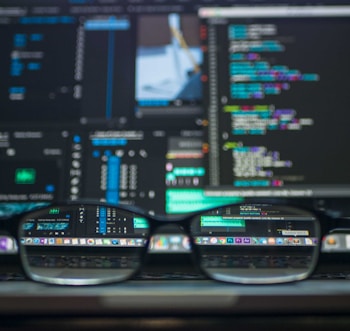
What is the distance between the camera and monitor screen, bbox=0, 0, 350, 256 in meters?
0.55

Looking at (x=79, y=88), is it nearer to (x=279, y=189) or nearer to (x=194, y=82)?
(x=194, y=82)

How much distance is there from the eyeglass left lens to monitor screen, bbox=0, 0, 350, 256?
10 cm

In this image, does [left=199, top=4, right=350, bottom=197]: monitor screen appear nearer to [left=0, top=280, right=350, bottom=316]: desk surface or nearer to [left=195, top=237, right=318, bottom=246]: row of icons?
[left=195, top=237, right=318, bottom=246]: row of icons

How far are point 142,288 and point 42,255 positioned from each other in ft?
0.53

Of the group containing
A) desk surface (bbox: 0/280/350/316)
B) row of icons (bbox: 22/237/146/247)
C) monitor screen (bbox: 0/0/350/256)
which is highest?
monitor screen (bbox: 0/0/350/256)

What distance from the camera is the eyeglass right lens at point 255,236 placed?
1.41 ft

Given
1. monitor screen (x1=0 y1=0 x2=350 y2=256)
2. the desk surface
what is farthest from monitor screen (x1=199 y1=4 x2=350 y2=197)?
the desk surface

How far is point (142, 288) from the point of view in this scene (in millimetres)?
340

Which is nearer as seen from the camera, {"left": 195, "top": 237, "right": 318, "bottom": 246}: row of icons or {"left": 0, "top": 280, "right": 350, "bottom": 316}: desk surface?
{"left": 0, "top": 280, "right": 350, "bottom": 316}: desk surface

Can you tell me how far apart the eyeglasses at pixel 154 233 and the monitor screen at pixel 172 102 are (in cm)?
10

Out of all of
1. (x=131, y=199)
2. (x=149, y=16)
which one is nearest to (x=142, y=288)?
(x=131, y=199)

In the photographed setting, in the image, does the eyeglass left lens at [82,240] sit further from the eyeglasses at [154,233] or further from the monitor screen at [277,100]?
the monitor screen at [277,100]

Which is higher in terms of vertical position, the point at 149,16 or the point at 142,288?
the point at 149,16

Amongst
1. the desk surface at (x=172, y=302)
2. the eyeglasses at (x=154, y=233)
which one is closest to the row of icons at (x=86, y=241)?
the eyeglasses at (x=154, y=233)
